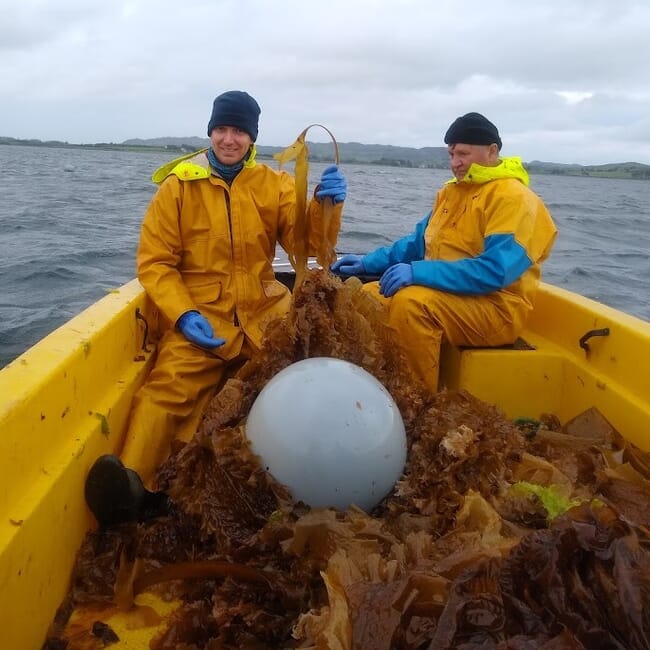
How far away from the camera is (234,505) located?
98.1 inches

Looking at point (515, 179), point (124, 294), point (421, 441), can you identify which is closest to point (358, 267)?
point (515, 179)

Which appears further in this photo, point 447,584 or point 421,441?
point 421,441

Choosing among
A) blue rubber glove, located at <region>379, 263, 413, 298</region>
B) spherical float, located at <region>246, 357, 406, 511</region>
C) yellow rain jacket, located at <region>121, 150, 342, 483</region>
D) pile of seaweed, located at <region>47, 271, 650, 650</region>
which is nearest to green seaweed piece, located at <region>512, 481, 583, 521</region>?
pile of seaweed, located at <region>47, 271, 650, 650</region>

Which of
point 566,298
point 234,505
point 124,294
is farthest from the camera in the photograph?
point 566,298

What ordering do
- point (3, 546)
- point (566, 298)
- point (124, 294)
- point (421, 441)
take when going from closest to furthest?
point (3, 546), point (421, 441), point (124, 294), point (566, 298)

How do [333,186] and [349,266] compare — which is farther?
[349,266]

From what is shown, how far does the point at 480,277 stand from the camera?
3547 mm

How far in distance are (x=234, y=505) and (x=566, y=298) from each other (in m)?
2.45

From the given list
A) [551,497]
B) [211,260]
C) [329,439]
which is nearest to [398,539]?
[329,439]

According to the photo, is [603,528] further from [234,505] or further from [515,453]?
[234,505]

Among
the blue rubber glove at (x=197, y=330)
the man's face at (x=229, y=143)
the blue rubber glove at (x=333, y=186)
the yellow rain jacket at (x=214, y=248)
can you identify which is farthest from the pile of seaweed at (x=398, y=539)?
the man's face at (x=229, y=143)

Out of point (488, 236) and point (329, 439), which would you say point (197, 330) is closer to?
point (329, 439)

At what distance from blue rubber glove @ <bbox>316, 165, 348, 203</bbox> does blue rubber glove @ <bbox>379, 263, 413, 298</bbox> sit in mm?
495

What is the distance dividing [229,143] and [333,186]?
2.32ft
